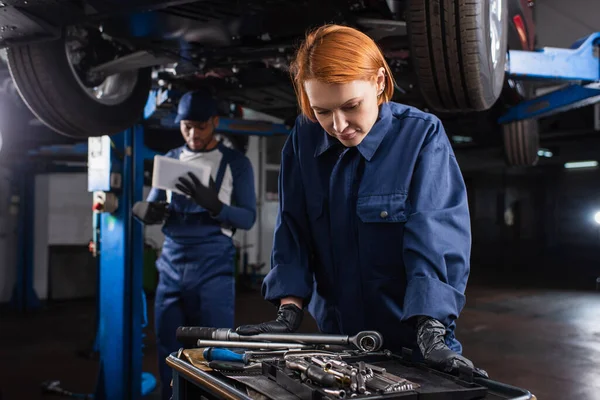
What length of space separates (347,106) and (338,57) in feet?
0.37

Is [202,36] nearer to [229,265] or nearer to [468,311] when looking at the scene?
[229,265]

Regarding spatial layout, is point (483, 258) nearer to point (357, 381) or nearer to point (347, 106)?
point (347, 106)

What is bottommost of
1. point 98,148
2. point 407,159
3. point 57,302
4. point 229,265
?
point 57,302

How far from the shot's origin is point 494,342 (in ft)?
14.3

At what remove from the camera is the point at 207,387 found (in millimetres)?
885

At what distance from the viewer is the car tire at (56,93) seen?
2229 mm

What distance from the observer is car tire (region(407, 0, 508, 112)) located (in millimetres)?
1855

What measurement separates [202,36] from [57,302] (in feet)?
19.2

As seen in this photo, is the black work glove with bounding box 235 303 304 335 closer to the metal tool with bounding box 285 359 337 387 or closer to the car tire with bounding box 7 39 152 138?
the metal tool with bounding box 285 359 337 387

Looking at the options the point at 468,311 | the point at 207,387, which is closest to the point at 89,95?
the point at 207,387

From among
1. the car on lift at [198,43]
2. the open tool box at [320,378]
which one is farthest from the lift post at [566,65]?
the open tool box at [320,378]

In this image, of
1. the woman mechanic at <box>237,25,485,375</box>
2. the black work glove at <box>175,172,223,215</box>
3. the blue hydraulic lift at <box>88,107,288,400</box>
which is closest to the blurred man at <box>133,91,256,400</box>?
the black work glove at <box>175,172,223,215</box>

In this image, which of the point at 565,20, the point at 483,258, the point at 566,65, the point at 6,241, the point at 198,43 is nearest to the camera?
the point at 198,43

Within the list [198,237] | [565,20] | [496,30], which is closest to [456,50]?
[496,30]
